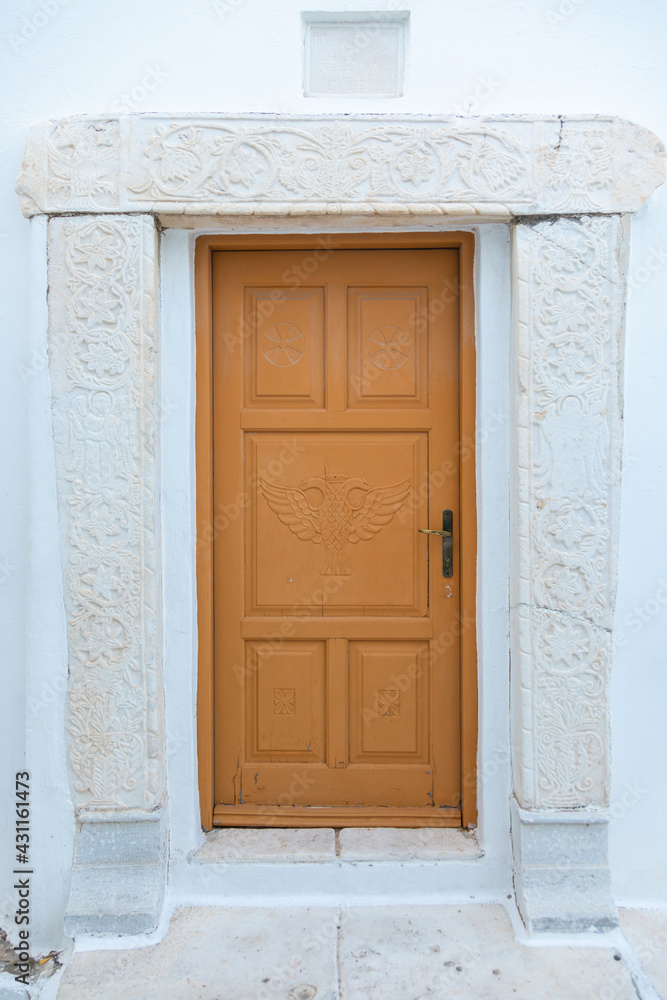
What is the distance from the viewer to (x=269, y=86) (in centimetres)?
220

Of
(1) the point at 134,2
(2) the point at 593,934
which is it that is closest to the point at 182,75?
(1) the point at 134,2

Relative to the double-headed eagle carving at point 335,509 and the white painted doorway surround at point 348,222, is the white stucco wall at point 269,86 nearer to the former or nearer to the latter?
the white painted doorway surround at point 348,222

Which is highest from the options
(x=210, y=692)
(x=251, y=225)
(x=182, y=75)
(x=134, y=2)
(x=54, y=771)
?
(x=134, y=2)

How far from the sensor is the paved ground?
192cm

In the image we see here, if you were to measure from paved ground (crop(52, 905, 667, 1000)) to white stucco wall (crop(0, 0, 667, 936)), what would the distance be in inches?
13.4

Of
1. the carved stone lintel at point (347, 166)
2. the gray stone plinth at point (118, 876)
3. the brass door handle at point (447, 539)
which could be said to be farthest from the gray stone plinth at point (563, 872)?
the carved stone lintel at point (347, 166)

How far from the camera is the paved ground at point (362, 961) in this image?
6.28 feet

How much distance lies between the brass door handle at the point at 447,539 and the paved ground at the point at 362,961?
1.17m

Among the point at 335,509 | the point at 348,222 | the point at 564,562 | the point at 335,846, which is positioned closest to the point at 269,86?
the point at 348,222

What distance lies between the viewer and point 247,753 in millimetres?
2443

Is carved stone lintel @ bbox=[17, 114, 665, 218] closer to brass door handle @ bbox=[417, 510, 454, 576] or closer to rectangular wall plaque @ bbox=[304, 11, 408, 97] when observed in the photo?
rectangular wall plaque @ bbox=[304, 11, 408, 97]

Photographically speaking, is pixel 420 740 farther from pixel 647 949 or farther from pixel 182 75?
pixel 182 75

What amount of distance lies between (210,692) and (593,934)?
1.50m

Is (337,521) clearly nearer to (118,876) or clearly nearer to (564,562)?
(564,562)
